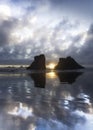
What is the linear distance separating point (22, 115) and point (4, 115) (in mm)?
1087

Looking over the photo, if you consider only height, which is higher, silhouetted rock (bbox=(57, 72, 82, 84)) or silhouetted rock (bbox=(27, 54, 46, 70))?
silhouetted rock (bbox=(27, 54, 46, 70))

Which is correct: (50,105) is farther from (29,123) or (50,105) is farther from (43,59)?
(43,59)

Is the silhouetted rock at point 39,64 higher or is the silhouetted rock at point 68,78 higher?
the silhouetted rock at point 39,64

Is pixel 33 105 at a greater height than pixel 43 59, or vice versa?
pixel 43 59

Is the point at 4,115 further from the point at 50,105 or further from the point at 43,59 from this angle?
the point at 43,59

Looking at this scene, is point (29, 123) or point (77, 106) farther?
point (77, 106)

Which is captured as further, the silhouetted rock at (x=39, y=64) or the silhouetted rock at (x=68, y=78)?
the silhouetted rock at (x=39, y=64)

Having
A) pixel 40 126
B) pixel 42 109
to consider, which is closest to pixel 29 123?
pixel 40 126

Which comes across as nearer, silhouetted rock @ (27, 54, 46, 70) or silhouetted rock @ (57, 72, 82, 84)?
silhouetted rock @ (57, 72, 82, 84)

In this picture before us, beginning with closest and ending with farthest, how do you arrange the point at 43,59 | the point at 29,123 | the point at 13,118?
the point at 29,123
the point at 13,118
the point at 43,59

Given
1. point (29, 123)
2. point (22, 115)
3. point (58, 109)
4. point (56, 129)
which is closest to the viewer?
point (56, 129)

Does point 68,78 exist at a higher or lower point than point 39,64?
lower

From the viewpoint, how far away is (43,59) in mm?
183750

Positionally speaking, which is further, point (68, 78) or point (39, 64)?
point (39, 64)
